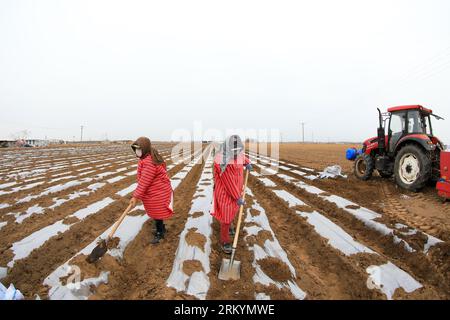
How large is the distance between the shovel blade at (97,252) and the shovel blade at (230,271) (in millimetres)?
1460

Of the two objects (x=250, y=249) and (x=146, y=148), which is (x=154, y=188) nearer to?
(x=146, y=148)

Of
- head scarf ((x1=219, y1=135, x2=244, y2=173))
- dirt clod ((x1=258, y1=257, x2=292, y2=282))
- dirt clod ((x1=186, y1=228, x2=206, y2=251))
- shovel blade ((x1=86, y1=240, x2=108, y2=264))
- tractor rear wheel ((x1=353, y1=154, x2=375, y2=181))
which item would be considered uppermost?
head scarf ((x1=219, y1=135, x2=244, y2=173))

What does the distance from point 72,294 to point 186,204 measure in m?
3.32

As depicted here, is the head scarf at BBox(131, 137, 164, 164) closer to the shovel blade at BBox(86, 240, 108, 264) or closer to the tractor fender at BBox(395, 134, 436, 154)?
the shovel blade at BBox(86, 240, 108, 264)

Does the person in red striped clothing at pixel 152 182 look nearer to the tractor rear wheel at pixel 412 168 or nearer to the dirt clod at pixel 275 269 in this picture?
Answer: the dirt clod at pixel 275 269

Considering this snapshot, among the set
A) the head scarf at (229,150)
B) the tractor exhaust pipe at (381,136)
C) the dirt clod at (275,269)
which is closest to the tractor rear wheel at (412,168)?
the tractor exhaust pipe at (381,136)

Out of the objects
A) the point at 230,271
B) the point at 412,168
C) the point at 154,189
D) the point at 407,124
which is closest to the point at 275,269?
the point at 230,271

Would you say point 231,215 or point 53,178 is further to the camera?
point 53,178

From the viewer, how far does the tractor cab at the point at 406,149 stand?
5511 millimetres

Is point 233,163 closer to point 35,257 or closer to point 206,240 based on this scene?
point 206,240

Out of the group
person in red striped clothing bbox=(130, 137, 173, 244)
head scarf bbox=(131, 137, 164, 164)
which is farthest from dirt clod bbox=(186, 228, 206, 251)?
head scarf bbox=(131, 137, 164, 164)

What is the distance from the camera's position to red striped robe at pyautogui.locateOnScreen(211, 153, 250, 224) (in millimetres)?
3277

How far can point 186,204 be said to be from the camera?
224 inches
